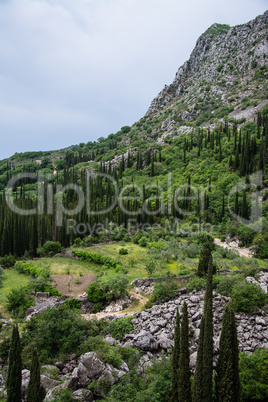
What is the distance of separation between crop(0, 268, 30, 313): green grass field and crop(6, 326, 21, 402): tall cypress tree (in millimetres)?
12150

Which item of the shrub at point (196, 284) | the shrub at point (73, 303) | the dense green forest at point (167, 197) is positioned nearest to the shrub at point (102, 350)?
the shrub at point (73, 303)

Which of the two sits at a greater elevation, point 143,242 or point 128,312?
point 143,242

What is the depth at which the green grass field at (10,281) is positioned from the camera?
2344 cm

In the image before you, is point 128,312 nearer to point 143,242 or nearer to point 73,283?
point 73,283

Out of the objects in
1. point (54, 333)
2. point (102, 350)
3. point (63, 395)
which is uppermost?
point (102, 350)

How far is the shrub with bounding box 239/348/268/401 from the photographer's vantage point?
439 inches

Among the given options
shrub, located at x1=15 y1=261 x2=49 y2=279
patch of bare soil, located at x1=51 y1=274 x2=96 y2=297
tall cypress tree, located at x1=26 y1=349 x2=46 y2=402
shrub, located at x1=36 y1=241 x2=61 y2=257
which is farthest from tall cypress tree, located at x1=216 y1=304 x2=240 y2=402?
shrub, located at x1=36 y1=241 x2=61 y2=257

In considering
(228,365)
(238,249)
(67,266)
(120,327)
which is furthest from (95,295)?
(238,249)

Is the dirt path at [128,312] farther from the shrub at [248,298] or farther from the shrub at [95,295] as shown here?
the shrub at [248,298]

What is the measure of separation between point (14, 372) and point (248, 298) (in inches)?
530

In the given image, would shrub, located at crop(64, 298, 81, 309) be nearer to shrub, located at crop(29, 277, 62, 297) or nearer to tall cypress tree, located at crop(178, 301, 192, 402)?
shrub, located at crop(29, 277, 62, 297)

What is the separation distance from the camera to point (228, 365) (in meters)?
10.0

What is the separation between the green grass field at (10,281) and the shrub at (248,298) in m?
17.3

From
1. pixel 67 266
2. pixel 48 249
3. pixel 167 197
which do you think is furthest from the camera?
pixel 167 197
